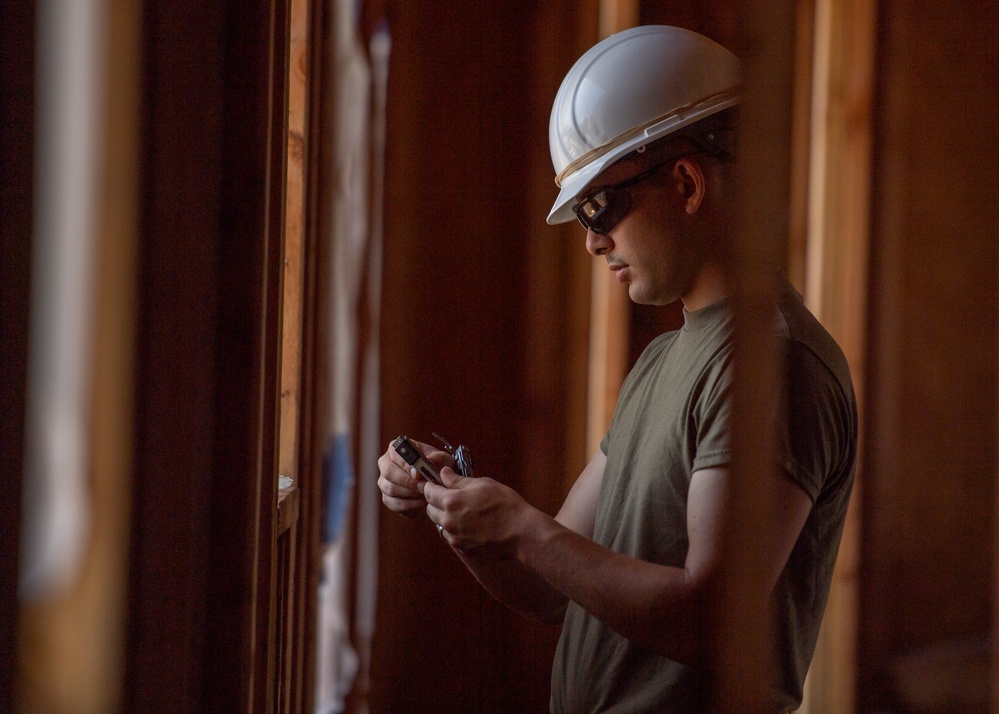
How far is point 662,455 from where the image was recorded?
1.09 m

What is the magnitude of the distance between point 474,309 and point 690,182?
3.13ft

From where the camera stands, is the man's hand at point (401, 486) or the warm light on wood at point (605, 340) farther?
the warm light on wood at point (605, 340)

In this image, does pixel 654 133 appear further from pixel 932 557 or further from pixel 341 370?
pixel 932 557

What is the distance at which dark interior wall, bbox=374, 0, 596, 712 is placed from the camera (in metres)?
1.97

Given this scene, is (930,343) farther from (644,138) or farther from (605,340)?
(644,138)

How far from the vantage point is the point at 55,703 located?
63 centimetres

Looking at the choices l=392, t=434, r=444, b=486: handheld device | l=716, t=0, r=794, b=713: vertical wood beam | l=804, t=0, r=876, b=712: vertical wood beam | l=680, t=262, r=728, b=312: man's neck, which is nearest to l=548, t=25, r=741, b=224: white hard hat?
l=680, t=262, r=728, b=312: man's neck

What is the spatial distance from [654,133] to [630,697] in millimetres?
888

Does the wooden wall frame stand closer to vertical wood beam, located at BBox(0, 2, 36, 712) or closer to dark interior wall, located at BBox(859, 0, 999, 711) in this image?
vertical wood beam, located at BBox(0, 2, 36, 712)

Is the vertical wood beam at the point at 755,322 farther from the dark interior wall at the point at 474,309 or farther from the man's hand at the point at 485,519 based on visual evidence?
the dark interior wall at the point at 474,309

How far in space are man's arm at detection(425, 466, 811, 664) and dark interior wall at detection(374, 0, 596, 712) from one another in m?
1.00

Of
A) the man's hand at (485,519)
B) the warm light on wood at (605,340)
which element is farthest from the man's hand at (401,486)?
the warm light on wood at (605,340)

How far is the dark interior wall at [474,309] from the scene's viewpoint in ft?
6.47

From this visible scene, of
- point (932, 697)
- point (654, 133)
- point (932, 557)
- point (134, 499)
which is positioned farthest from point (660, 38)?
point (932, 697)
